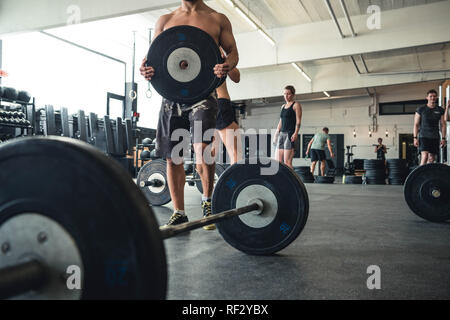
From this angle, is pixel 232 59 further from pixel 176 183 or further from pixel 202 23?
pixel 176 183

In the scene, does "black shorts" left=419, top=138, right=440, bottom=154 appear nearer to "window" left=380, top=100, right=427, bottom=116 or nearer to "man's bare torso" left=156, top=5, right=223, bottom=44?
"man's bare torso" left=156, top=5, right=223, bottom=44

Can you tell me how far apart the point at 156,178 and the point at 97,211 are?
226 centimetres

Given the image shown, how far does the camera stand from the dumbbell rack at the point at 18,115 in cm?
444

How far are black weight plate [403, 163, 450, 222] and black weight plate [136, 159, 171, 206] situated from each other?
1.65m

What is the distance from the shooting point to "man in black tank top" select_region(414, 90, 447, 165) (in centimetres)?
369

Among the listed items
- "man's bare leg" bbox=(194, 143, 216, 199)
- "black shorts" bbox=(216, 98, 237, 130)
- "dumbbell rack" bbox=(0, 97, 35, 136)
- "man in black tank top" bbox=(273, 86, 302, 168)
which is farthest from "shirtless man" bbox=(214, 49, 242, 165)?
"dumbbell rack" bbox=(0, 97, 35, 136)

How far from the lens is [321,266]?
3.88ft

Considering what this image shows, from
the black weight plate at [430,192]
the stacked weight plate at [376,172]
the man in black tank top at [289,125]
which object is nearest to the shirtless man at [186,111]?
the black weight plate at [430,192]

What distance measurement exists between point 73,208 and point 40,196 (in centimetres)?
6

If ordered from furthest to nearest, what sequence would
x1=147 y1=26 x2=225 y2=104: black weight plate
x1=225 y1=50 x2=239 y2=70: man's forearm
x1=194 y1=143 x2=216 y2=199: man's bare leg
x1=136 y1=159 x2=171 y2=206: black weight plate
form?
x1=136 y1=159 x2=171 y2=206: black weight plate
x1=194 y1=143 x2=216 y2=199: man's bare leg
x1=225 y1=50 x2=239 y2=70: man's forearm
x1=147 y1=26 x2=225 y2=104: black weight plate


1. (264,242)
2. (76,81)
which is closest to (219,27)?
(264,242)

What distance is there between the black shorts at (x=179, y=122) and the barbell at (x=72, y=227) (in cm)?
116

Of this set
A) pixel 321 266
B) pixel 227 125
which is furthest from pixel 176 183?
pixel 321 266

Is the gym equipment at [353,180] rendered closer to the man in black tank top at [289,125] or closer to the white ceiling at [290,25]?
the white ceiling at [290,25]
